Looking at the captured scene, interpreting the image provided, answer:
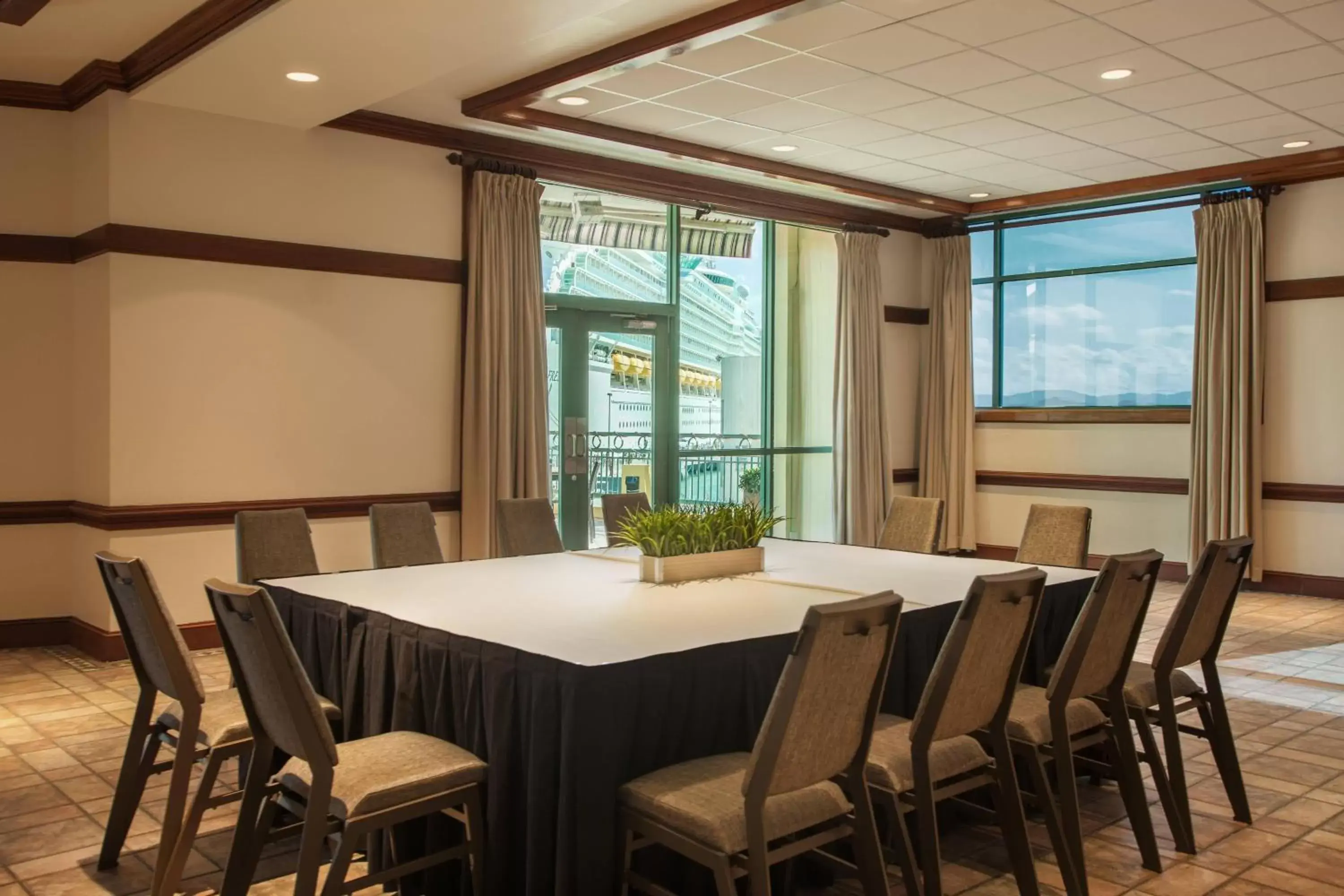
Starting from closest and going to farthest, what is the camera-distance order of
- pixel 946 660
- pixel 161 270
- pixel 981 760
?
pixel 946 660 → pixel 981 760 → pixel 161 270

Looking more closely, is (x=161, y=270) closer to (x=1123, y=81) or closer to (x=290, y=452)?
(x=290, y=452)

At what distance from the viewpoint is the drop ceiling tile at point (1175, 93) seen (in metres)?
6.11

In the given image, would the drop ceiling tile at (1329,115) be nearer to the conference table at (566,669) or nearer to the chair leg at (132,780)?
the conference table at (566,669)

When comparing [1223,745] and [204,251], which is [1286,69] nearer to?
[1223,745]

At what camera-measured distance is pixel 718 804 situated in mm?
2516

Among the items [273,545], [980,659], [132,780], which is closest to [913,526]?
[980,659]

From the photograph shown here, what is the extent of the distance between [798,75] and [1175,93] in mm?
2147

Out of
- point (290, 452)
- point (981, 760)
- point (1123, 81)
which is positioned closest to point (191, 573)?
point (290, 452)

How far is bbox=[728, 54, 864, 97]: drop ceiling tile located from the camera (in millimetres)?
5809

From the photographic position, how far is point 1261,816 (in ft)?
12.6

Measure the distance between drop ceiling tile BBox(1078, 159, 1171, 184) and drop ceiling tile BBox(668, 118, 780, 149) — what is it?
2628mm

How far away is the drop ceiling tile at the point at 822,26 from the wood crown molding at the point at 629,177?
2.38 m

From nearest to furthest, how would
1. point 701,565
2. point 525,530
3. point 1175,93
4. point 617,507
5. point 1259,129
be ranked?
point 701,565 < point 525,530 < point 617,507 < point 1175,93 < point 1259,129

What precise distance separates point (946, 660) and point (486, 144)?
535cm
